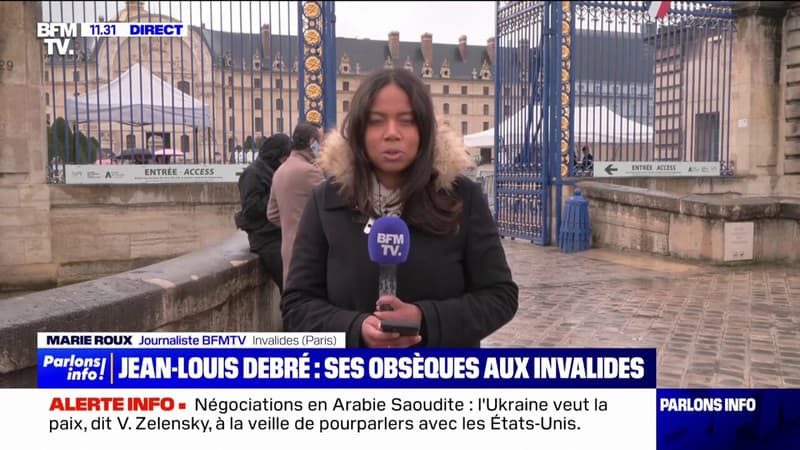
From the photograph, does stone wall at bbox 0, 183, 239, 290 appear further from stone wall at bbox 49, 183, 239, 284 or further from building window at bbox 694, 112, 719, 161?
building window at bbox 694, 112, 719, 161

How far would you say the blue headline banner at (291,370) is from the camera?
248 centimetres

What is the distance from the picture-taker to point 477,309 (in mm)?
2328

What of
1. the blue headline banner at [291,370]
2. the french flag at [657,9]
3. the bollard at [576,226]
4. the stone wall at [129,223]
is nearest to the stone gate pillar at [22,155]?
the stone wall at [129,223]

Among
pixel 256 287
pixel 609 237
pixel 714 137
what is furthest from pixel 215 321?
pixel 714 137

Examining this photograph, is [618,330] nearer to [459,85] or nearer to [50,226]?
[50,226]

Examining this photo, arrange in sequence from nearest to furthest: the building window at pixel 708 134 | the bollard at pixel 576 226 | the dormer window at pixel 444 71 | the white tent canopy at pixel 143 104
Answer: the white tent canopy at pixel 143 104 < the bollard at pixel 576 226 < the building window at pixel 708 134 < the dormer window at pixel 444 71

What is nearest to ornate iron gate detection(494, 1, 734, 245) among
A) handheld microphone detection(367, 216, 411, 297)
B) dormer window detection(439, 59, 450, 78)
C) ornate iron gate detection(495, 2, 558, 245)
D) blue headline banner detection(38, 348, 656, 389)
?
ornate iron gate detection(495, 2, 558, 245)

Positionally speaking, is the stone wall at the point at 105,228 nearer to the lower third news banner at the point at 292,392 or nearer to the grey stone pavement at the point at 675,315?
the grey stone pavement at the point at 675,315

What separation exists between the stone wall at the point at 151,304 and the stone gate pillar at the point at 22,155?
5.10 metres

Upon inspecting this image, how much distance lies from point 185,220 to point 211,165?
86 centimetres

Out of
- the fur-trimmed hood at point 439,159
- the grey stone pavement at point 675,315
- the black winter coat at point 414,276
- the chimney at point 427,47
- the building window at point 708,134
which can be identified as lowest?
the grey stone pavement at point 675,315

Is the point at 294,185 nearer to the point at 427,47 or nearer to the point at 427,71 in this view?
the point at 427,71

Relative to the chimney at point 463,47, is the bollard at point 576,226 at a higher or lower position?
lower

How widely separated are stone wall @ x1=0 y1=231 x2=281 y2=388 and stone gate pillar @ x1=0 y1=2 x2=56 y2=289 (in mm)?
5101
